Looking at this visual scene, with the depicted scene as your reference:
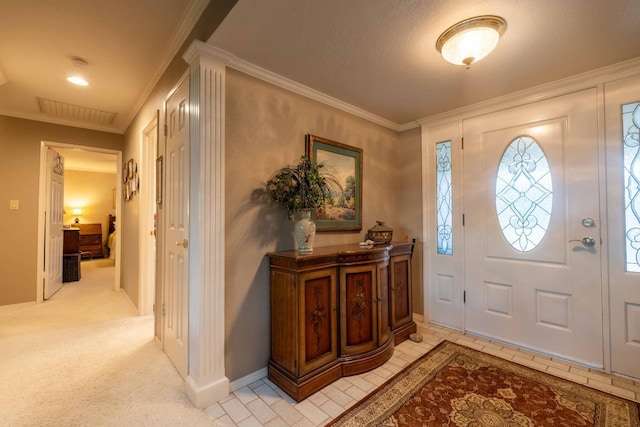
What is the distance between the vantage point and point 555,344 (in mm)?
2271

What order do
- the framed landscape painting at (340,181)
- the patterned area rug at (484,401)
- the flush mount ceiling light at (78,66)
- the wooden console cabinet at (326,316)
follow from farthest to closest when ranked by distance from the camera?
the framed landscape painting at (340,181), the flush mount ceiling light at (78,66), the wooden console cabinet at (326,316), the patterned area rug at (484,401)

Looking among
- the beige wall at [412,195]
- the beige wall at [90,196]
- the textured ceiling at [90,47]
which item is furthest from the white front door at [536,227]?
the beige wall at [90,196]

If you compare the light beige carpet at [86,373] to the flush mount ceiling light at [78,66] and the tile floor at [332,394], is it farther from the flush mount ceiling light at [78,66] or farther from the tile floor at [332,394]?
the flush mount ceiling light at [78,66]

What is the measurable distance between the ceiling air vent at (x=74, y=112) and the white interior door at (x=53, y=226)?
0.63 meters

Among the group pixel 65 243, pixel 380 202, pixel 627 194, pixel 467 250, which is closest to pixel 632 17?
pixel 627 194

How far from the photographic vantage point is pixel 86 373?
203 cm

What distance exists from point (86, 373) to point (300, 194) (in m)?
Result: 2.13

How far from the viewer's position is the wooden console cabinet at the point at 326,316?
5.89ft

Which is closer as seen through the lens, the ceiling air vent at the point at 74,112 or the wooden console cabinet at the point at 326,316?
the wooden console cabinet at the point at 326,316

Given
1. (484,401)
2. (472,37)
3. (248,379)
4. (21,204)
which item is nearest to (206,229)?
(248,379)

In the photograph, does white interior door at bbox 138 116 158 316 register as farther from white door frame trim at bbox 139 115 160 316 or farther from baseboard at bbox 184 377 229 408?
baseboard at bbox 184 377 229 408

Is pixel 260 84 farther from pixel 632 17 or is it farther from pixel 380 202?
pixel 632 17

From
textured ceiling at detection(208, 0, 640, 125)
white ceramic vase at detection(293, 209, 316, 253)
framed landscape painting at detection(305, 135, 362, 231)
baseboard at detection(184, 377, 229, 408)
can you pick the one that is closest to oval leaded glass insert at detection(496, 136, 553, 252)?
textured ceiling at detection(208, 0, 640, 125)

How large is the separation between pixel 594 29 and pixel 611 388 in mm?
2390
